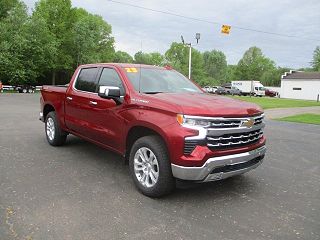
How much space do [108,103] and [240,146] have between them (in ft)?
7.28

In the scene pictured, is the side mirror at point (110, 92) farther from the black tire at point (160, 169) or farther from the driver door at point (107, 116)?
the black tire at point (160, 169)

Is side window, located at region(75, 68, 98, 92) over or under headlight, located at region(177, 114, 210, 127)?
over

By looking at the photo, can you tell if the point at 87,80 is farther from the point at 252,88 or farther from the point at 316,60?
the point at 316,60

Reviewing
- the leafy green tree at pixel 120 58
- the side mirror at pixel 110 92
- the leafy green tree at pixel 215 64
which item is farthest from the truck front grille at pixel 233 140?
the leafy green tree at pixel 215 64

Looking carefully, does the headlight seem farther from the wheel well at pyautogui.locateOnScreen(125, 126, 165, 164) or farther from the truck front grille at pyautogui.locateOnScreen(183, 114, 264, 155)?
the wheel well at pyautogui.locateOnScreen(125, 126, 165, 164)

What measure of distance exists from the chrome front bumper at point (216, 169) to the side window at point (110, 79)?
1.82 m

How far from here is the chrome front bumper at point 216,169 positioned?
14.0 ft

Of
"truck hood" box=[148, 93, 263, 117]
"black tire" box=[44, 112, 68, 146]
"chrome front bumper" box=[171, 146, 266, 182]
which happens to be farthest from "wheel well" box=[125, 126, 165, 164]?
"black tire" box=[44, 112, 68, 146]

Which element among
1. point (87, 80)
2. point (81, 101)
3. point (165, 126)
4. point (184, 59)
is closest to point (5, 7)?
point (87, 80)

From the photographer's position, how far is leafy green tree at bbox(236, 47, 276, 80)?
288ft

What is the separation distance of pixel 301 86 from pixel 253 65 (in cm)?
2963

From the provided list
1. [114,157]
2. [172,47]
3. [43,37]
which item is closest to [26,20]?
[43,37]

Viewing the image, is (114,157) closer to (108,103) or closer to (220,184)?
(108,103)

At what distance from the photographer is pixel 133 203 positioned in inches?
179
